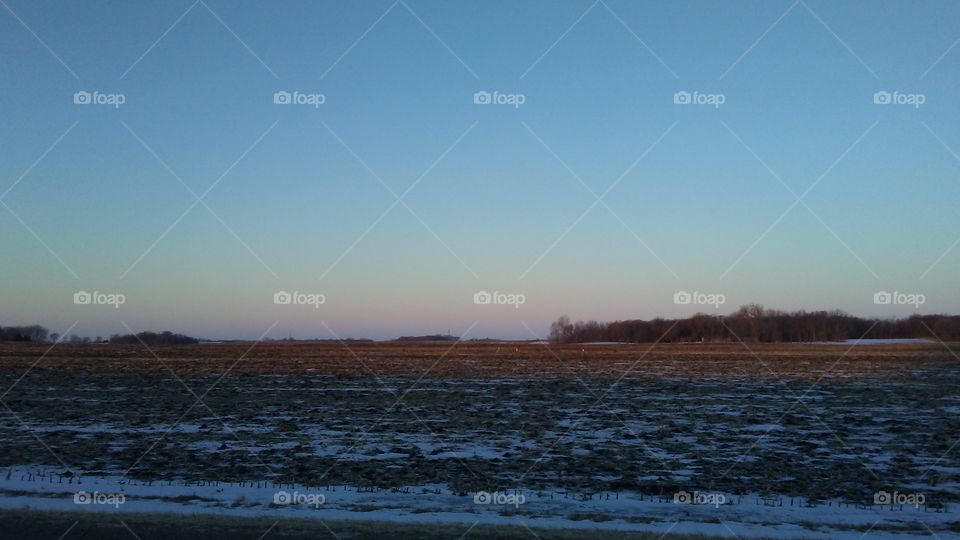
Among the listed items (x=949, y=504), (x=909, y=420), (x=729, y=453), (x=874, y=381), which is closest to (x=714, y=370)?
(x=874, y=381)

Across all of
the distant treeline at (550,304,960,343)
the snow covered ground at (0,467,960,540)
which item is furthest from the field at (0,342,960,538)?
the distant treeline at (550,304,960,343)

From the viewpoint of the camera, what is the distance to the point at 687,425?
18766mm

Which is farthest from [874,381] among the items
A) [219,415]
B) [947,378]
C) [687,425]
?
[219,415]

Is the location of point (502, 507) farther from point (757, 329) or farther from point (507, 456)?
point (757, 329)

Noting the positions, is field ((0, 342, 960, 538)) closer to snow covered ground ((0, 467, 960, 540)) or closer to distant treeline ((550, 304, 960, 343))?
snow covered ground ((0, 467, 960, 540))

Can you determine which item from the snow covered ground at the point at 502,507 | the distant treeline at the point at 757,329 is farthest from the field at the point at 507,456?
the distant treeline at the point at 757,329

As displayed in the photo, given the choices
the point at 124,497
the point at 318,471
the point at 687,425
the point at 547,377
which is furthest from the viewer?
the point at 547,377

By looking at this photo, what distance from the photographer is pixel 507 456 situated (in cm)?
1454

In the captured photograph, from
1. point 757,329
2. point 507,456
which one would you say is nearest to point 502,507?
point 507,456

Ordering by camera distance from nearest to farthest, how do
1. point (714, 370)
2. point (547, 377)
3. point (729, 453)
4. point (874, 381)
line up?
point (729, 453) < point (874, 381) < point (547, 377) < point (714, 370)

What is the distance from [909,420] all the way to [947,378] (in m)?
18.7

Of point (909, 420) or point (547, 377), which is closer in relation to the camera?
point (909, 420)

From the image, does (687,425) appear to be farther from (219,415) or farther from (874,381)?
(874,381)

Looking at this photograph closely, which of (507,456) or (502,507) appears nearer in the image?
(502,507)
